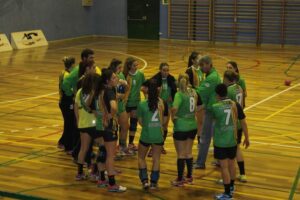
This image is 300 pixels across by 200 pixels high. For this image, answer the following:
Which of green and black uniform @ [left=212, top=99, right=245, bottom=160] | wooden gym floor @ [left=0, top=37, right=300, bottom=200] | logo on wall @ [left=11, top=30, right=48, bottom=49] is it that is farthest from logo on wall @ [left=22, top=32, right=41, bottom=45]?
green and black uniform @ [left=212, top=99, right=245, bottom=160]

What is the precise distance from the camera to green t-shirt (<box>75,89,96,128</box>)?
324 inches

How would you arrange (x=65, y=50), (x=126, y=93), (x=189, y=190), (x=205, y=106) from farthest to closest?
1. (x=65, y=50)
2. (x=126, y=93)
3. (x=205, y=106)
4. (x=189, y=190)

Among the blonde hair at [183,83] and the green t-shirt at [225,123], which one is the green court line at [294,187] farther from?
the blonde hair at [183,83]

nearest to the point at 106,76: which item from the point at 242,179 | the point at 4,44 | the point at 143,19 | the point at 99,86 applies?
the point at 99,86

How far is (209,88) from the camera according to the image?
876 centimetres

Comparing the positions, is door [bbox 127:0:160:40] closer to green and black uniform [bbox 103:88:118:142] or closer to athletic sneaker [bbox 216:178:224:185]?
athletic sneaker [bbox 216:178:224:185]

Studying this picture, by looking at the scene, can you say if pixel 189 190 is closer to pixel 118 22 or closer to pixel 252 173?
pixel 252 173

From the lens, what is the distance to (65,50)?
24578 millimetres

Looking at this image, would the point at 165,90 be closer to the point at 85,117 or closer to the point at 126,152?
the point at 126,152

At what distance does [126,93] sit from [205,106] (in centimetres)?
150

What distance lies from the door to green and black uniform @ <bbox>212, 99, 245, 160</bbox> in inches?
836

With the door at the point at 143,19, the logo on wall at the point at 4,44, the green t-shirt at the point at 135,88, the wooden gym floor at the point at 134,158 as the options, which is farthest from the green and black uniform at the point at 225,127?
the door at the point at 143,19

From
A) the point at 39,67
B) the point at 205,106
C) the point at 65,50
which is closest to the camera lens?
the point at 205,106

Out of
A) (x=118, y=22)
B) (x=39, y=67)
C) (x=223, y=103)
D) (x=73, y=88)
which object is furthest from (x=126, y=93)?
(x=118, y=22)
